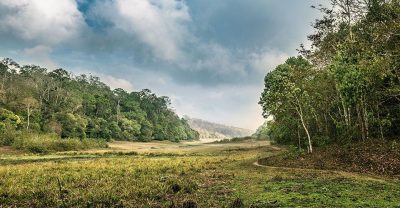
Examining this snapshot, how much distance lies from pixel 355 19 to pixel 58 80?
11971cm

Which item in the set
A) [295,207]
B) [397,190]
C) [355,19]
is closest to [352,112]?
[355,19]

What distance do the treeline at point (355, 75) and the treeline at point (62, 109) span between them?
60.3 meters

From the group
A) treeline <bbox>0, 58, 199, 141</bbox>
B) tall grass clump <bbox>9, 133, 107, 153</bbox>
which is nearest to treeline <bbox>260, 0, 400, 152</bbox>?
tall grass clump <bbox>9, 133, 107, 153</bbox>

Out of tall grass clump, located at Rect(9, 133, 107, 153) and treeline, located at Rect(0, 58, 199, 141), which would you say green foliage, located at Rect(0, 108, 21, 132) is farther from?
tall grass clump, located at Rect(9, 133, 107, 153)

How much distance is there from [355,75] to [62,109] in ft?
347

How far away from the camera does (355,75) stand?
2728cm

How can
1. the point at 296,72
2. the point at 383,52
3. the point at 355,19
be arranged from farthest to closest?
1. the point at 296,72
2. the point at 355,19
3. the point at 383,52

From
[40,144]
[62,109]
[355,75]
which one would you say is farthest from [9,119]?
[355,75]

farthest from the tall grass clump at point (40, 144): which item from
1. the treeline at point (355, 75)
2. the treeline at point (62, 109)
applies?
the treeline at point (355, 75)

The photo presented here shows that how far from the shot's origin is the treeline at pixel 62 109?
97312 millimetres

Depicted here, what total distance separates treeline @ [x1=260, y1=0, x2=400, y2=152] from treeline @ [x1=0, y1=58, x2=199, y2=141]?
60304mm

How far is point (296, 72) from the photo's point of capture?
4016cm

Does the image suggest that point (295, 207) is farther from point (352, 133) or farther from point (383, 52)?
point (352, 133)

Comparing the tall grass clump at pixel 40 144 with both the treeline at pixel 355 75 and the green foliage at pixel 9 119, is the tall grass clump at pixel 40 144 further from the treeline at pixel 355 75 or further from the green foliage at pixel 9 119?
the treeline at pixel 355 75
